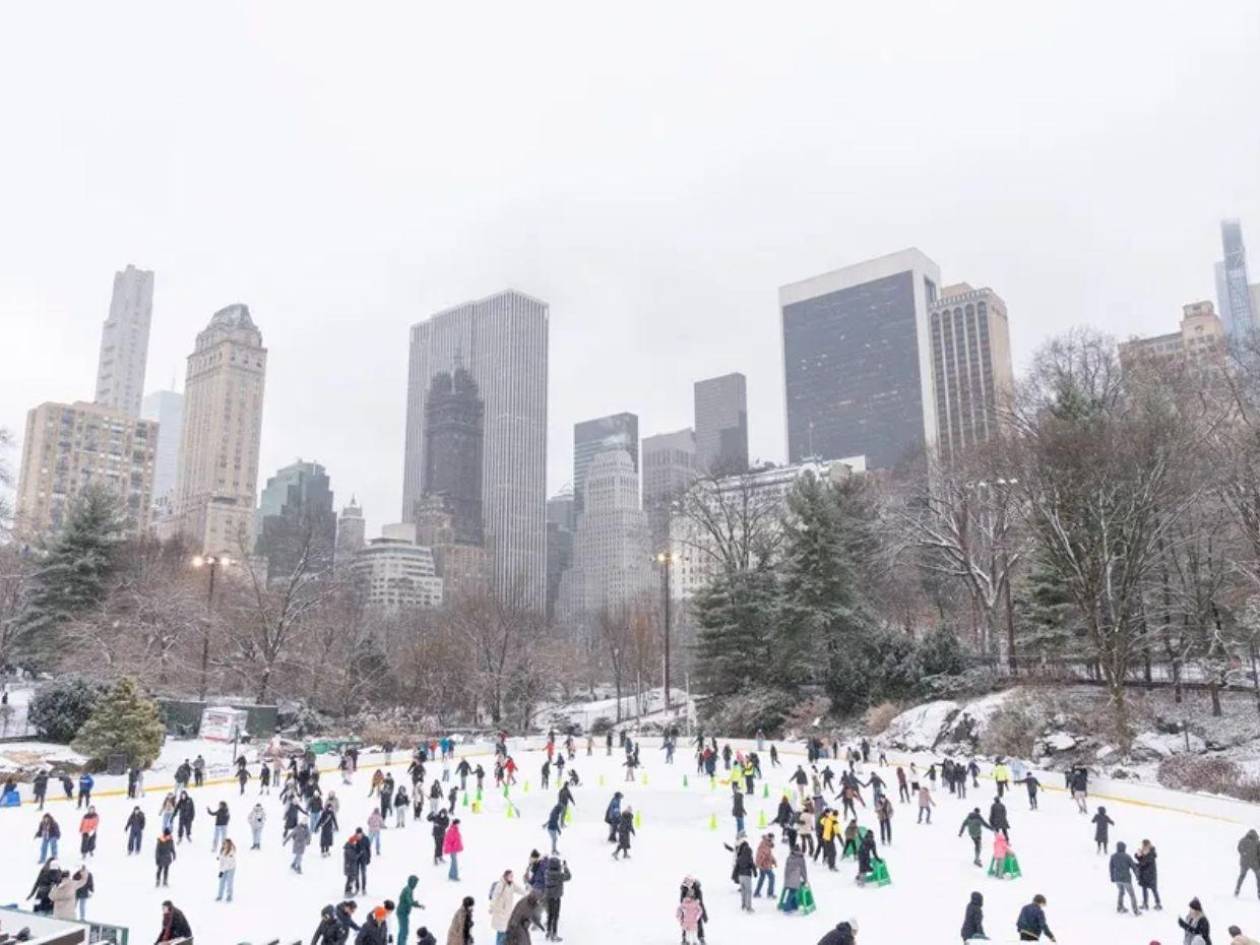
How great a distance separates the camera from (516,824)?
950 inches

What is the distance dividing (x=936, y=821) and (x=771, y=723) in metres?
22.7

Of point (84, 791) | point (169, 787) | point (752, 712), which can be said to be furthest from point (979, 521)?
point (84, 791)

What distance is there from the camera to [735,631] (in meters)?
49.9

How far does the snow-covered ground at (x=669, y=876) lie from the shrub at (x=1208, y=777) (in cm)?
166

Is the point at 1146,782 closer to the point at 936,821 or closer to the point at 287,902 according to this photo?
the point at 936,821

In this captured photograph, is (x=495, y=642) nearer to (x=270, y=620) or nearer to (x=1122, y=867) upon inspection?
(x=270, y=620)

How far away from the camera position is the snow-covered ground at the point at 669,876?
14836 millimetres

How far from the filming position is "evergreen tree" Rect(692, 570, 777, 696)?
163 feet

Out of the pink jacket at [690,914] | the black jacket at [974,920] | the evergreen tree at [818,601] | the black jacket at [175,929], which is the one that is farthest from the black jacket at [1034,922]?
the evergreen tree at [818,601]

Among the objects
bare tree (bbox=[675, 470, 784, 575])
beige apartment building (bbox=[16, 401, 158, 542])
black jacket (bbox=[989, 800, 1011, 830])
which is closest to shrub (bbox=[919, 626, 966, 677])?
bare tree (bbox=[675, 470, 784, 575])

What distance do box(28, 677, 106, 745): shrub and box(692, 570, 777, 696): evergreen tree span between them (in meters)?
28.4

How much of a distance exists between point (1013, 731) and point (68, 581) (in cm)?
4577

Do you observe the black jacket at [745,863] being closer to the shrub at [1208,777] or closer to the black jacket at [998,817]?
the black jacket at [998,817]

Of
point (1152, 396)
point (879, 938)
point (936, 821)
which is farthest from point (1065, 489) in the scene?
point (879, 938)
